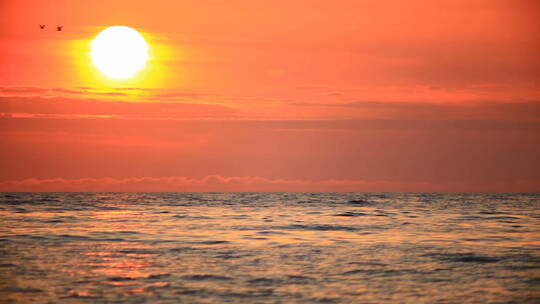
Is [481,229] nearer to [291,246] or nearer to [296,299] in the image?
[291,246]

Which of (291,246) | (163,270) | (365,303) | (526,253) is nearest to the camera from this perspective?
(365,303)

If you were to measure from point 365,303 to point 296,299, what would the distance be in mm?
2343

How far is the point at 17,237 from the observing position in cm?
4066

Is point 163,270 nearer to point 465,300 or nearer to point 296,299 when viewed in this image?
point 296,299

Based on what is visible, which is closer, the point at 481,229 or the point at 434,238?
the point at 434,238

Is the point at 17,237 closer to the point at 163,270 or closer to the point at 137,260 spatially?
the point at 137,260

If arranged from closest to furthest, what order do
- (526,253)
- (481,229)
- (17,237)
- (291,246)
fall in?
(526,253) → (291,246) → (17,237) → (481,229)

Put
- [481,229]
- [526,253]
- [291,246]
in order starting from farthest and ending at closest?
[481,229] → [291,246] → [526,253]

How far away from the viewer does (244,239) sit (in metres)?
41.1

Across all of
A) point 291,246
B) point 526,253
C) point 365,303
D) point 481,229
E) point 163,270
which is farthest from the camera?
point 481,229

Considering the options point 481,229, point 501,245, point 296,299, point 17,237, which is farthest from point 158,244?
point 481,229

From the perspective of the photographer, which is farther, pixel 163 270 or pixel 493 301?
pixel 163 270

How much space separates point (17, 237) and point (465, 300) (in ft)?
97.4

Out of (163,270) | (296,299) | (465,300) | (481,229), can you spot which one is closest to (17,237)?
(163,270)
